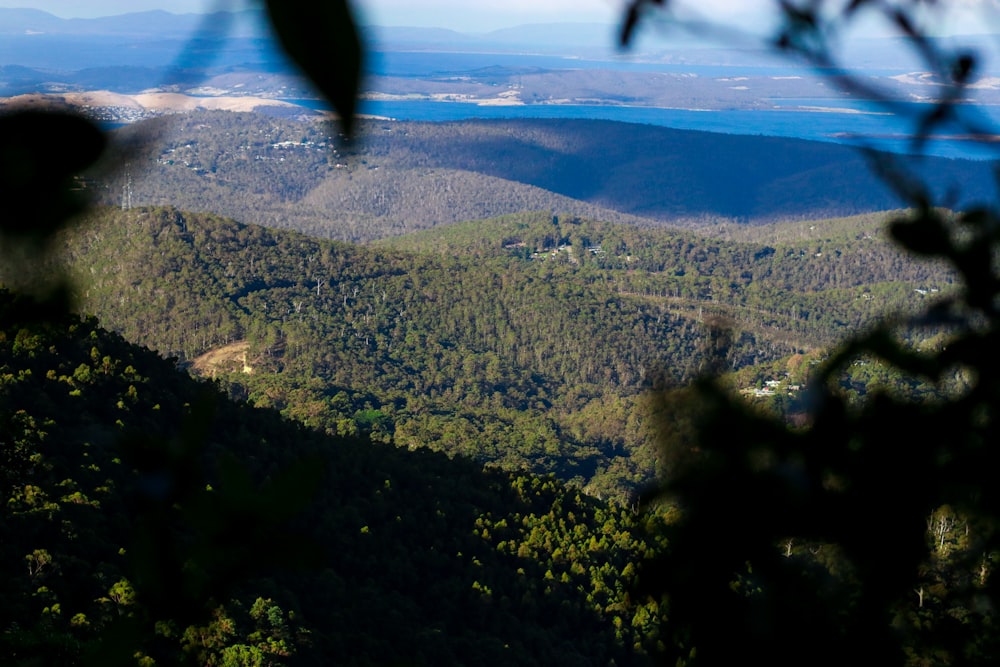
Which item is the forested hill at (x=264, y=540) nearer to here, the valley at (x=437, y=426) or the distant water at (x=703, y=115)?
the valley at (x=437, y=426)

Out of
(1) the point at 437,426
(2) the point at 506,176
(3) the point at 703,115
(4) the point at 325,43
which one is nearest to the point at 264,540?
(4) the point at 325,43

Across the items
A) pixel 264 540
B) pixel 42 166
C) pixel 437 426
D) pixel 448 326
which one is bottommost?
pixel 448 326

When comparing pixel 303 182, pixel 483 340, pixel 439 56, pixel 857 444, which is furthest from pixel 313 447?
pixel 439 56

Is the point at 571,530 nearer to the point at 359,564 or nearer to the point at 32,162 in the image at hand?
the point at 359,564

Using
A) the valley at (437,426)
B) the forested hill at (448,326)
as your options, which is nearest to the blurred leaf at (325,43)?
the valley at (437,426)

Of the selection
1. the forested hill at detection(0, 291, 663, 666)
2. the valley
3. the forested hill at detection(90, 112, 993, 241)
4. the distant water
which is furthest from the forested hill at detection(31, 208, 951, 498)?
the distant water

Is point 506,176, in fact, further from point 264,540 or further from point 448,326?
point 264,540
